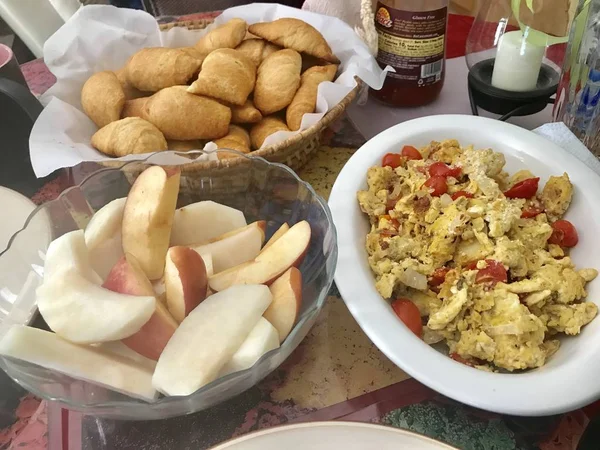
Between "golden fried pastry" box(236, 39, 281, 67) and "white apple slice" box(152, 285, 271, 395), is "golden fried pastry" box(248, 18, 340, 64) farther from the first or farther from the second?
"white apple slice" box(152, 285, 271, 395)

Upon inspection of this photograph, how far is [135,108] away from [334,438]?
1.95ft

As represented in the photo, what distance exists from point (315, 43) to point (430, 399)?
56 cm

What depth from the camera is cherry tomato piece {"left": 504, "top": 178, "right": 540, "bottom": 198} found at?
26.3 inches

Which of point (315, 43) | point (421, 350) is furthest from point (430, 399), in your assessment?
point (315, 43)

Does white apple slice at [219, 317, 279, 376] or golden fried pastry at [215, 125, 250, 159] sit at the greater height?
white apple slice at [219, 317, 279, 376]

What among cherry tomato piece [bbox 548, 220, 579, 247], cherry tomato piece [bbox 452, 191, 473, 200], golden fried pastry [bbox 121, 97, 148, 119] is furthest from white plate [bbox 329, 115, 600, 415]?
golden fried pastry [bbox 121, 97, 148, 119]

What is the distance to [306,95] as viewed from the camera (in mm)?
802

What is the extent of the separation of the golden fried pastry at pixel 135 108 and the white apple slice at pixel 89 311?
1.26ft

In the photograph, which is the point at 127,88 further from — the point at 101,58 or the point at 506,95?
the point at 506,95

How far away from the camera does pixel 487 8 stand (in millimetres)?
898

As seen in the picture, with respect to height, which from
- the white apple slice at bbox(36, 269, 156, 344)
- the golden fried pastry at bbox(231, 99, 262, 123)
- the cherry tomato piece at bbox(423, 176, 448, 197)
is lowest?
the cherry tomato piece at bbox(423, 176, 448, 197)

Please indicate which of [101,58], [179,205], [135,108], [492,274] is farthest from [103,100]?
[492,274]

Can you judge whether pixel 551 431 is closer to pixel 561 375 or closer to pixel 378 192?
pixel 561 375

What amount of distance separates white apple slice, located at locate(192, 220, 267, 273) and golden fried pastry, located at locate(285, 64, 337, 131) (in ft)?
0.86
